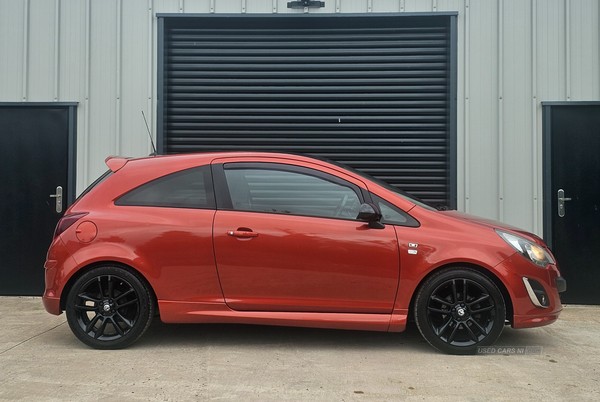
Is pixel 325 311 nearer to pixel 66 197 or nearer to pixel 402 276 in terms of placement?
pixel 402 276

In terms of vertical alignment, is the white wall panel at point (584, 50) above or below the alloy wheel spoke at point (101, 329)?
above

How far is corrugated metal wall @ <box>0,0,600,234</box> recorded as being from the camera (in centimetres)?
672

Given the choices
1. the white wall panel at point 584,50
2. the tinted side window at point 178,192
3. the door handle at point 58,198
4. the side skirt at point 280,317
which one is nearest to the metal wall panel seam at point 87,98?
the door handle at point 58,198

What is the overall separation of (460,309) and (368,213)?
1.03 meters

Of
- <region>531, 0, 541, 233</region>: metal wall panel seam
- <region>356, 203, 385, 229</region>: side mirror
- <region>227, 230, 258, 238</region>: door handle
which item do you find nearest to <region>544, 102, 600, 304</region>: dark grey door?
<region>531, 0, 541, 233</region>: metal wall panel seam

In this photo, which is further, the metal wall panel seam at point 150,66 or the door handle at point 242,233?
the metal wall panel seam at point 150,66

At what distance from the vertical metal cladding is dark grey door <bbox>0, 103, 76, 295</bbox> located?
1300 millimetres

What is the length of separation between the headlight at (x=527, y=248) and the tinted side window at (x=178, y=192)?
237cm

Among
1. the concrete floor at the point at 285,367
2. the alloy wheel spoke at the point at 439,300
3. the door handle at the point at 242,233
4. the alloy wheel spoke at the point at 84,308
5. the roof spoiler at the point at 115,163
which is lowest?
the concrete floor at the point at 285,367

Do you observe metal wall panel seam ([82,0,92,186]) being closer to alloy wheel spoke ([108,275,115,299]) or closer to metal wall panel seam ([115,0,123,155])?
metal wall panel seam ([115,0,123,155])

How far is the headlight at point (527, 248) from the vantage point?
4379mm

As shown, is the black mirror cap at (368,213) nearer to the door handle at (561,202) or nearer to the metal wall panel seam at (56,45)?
the door handle at (561,202)

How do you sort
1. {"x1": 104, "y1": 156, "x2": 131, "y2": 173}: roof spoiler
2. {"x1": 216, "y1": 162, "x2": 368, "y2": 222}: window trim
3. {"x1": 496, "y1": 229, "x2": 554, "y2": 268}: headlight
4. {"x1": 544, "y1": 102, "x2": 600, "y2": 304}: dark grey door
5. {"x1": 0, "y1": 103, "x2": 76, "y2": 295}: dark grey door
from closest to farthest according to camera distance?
1. {"x1": 496, "y1": 229, "x2": 554, "y2": 268}: headlight
2. {"x1": 216, "y1": 162, "x2": 368, "y2": 222}: window trim
3. {"x1": 104, "y1": 156, "x2": 131, "y2": 173}: roof spoiler
4. {"x1": 544, "y1": 102, "x2": 600, "y2": 304}: dark grey door
5. {"x1": 0, "y1": 103, "x2": 76, "y2": 295}: dark grey door

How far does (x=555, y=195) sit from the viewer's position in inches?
263
